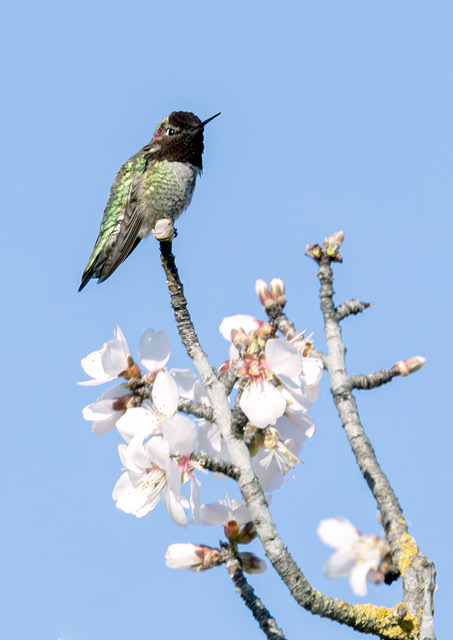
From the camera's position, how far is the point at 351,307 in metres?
4.01

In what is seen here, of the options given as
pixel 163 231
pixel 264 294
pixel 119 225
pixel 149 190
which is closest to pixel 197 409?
pixel 264 294

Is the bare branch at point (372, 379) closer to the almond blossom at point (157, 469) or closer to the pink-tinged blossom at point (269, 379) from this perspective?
the pink-tinged blossom at point (269, 379)

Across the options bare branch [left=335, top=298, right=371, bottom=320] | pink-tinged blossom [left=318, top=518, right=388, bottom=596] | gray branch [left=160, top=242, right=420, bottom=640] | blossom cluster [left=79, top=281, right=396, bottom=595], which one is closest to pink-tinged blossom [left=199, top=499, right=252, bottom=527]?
blossom cluster [left=79, top=281, right=396, bottom=595]

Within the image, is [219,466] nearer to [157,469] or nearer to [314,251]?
[157,469]

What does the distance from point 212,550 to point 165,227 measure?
5.27 ft

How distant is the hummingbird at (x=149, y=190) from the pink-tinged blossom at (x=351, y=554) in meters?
3.13

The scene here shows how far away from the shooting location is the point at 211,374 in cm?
321

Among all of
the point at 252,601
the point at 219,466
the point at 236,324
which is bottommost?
the point at 252,601

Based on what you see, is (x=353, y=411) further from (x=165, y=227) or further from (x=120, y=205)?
(x=120, y=205)

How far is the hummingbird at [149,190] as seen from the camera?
7.35 metres

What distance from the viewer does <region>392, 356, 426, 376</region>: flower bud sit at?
3863mm

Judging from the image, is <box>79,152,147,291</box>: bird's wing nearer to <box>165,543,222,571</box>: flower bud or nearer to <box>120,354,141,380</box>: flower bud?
<box>120,354,141,380</box>: flower bud

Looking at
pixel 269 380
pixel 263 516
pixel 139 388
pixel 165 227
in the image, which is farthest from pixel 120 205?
pixel 263 516

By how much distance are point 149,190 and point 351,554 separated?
3.86 metres
